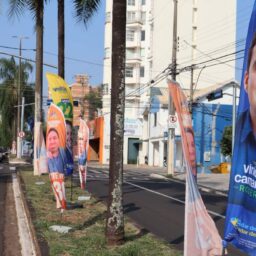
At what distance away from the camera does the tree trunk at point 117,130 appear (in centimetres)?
862

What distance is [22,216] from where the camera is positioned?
41.1 feet

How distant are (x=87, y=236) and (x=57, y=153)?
99.4 inches

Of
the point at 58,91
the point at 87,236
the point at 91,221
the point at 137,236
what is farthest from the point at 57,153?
the point at 137,236

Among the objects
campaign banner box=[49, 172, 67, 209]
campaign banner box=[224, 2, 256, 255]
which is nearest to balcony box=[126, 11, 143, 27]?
campaign banner box=[49, 172, 67, 209]

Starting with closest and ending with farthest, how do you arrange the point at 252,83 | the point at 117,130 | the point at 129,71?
the point at 252,83 → the point at 117,130 → the point at 129,71

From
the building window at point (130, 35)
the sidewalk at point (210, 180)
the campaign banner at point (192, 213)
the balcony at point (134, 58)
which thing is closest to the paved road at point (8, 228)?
the campaign banner at point (192, 213)

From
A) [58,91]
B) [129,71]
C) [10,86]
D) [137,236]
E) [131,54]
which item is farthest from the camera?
[131,54]

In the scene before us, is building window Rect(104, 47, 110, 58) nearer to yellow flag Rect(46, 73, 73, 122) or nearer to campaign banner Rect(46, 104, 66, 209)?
yellow flag Rect(46, 73, 73, 122)

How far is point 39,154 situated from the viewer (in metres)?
25.3

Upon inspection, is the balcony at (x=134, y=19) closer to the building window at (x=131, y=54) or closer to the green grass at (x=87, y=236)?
the building window at (x=131, y=54)

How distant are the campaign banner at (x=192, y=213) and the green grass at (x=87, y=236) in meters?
1.94

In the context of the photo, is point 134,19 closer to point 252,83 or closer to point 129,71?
point 129,71

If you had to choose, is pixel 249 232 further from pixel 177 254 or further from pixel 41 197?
pixel 41 197

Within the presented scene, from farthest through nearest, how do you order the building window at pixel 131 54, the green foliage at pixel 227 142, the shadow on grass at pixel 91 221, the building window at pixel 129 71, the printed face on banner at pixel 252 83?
the building window at pixel 131 54, the building window at pixel 129 71, the green foliage at pixel 227 142, the shadow on grass at pixel 91 221, the printed face on banner at pixel 252 83
